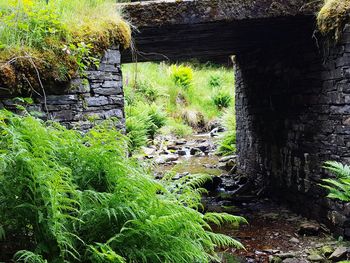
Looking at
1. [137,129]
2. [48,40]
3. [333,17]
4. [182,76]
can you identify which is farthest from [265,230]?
[182,76]

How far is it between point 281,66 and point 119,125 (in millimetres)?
3314

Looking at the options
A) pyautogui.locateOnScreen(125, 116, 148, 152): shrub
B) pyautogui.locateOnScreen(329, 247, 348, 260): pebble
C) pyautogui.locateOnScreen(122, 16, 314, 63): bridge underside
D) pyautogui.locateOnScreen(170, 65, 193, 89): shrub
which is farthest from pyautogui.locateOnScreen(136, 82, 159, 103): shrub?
pyautogui.locateOnScreen(329, 247, 348, 260): pebble

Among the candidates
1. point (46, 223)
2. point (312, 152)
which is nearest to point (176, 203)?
point (46, 223)

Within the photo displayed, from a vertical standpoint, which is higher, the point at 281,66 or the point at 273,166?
the point at 281,66

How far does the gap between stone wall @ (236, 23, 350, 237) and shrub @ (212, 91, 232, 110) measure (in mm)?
8475

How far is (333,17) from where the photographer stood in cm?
478

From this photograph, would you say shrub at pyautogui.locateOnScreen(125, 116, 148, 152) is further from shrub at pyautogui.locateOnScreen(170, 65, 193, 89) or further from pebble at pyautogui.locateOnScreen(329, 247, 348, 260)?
pebble at pyautogui.locateOnScreen(329, 247, 348, 260)

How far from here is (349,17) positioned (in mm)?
4680

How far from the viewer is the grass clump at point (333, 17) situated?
4.70 meters

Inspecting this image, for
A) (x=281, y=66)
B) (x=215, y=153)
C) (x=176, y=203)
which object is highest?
(x=281, y=66)

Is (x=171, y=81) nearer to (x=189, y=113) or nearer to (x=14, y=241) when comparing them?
(x=189, y=113)

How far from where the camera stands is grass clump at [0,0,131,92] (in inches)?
156

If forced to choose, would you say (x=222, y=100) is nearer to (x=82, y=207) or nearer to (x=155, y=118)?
(x=155, y=118)

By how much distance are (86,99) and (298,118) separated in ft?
10.9
